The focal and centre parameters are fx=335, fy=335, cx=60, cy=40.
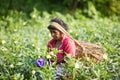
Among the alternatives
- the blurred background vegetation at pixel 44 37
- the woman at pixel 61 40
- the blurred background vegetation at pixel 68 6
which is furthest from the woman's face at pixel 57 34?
the blurred background vegetation at pixel 68 6

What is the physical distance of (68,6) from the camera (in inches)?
472

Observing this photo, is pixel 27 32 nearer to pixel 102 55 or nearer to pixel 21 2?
pixel 102 55

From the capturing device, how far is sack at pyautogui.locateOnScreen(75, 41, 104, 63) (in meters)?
5.04

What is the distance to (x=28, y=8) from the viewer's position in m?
11.6

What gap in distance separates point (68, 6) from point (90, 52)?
695 cm

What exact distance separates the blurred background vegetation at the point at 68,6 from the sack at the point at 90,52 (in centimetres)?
607

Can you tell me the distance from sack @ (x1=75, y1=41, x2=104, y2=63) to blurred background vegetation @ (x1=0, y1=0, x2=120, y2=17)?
607cm

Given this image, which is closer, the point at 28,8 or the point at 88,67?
the point at 88,67

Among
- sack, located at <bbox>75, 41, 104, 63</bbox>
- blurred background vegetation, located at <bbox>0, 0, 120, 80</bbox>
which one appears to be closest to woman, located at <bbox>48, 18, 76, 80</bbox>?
sack, located at <bbox>75, 41, 104, 63</bbox>

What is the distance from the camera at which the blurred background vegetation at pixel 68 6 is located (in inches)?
449

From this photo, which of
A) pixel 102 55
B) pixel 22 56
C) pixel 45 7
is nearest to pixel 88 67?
pixel 102 55

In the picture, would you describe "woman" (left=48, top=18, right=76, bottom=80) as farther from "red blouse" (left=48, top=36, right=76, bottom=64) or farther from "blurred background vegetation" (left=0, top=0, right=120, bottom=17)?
"blurred background vegetation" (left=0, top=0, right=120, bottom=17)

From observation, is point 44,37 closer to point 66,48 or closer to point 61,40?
point 61,40

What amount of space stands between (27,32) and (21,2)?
14.3 feet
